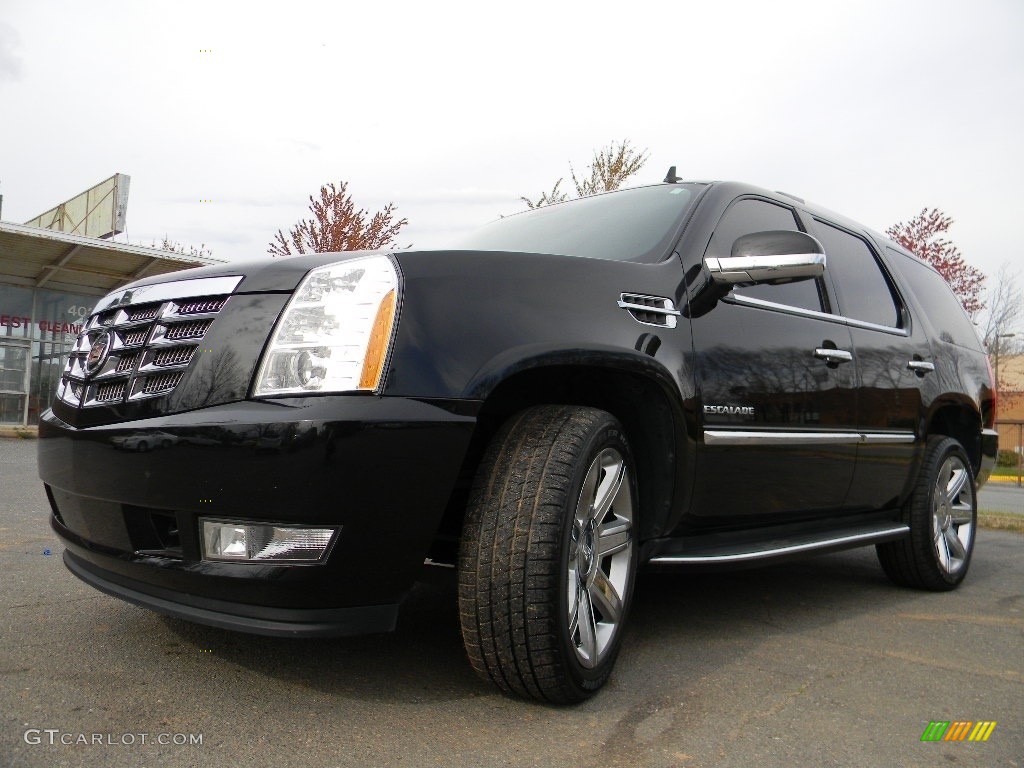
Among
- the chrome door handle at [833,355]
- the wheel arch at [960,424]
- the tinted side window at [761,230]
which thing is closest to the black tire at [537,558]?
the tinted side window at [761,230]

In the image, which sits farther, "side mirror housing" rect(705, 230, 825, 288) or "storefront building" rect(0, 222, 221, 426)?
"storefront building" rect(0, 222, 221, 426)

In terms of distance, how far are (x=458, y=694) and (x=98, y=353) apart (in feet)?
4.48

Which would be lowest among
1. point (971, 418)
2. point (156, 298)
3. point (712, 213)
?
point (971, 418)

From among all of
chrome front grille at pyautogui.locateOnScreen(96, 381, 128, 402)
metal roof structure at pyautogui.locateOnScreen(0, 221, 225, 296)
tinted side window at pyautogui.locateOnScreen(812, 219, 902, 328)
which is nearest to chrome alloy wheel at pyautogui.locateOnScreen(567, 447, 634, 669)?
chrome front grille at pyautogui.locateOnScreen(96, 381, 128, 402)

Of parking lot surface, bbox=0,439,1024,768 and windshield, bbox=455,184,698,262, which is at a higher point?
windshield, bbox=455,184,698,262

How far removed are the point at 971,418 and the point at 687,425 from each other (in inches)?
114

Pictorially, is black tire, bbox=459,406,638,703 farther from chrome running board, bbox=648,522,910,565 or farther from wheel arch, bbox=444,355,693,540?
chrome running board, bbox=648,522,910,565

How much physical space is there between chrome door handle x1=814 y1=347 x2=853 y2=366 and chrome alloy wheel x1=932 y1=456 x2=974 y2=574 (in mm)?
1181

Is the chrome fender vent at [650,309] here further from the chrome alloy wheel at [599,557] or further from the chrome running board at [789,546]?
the chrome running board at [789,546]

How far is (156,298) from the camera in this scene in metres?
2.31

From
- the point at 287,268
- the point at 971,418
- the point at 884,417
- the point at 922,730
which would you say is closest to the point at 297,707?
the point at 287,268

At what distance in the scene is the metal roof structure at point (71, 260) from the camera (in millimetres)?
13789

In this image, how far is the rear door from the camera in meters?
2.89

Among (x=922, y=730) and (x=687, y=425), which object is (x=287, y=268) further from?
(x=922, y=730)
